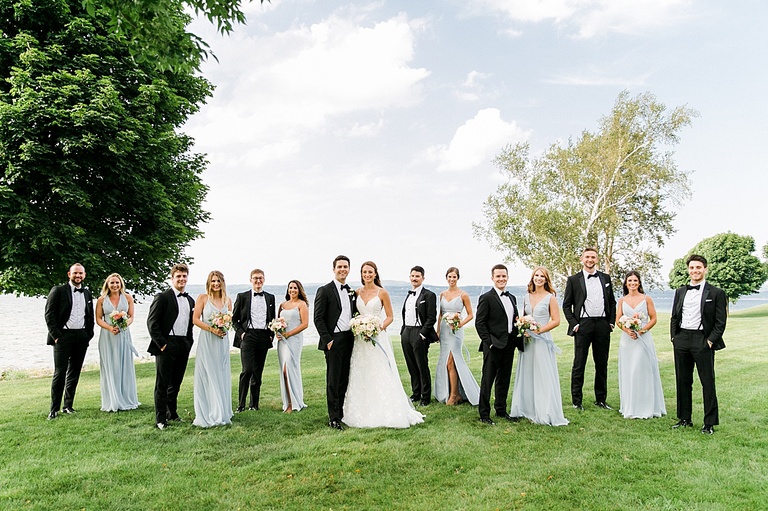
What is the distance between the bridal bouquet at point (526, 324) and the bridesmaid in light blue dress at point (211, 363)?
15.4 feet

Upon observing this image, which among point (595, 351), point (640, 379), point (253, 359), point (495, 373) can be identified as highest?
point (253, 359)

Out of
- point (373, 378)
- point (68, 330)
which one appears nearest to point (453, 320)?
point (373, 378)

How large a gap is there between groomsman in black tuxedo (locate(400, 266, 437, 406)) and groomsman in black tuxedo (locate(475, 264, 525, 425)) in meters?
1.34

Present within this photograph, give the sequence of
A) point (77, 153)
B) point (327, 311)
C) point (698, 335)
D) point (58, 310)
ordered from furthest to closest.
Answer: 1. point (77, 153)
2. point (58, 310)
3. point (327, 311)
4. point (698, 335)

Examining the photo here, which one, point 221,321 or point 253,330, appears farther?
point 253,330

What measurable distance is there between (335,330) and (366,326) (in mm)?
537

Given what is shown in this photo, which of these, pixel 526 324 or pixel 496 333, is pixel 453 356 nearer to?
pixel 496 333

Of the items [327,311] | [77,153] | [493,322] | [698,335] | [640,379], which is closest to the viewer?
[698,335]

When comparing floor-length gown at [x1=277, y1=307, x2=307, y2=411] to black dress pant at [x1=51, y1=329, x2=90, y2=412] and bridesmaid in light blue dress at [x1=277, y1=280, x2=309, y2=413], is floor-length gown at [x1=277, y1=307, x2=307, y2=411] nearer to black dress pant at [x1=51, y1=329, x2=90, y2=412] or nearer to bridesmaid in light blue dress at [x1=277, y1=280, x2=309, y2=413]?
bridesmaid in light blue dress at [x1=277, y1=280, x2=309, y2=413]

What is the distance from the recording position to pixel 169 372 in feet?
27.7

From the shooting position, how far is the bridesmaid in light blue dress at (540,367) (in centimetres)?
835

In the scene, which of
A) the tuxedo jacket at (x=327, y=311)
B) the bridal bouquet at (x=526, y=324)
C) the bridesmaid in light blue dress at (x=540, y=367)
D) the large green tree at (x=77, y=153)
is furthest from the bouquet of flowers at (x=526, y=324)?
the large green tree at (x=77, y=153)

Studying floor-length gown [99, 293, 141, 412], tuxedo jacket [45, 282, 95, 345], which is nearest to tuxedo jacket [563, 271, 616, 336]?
floor-length gown [99, 293, 141, 412]

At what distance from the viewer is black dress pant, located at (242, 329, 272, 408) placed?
965 centimetres
